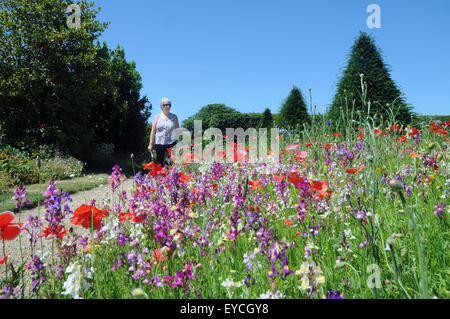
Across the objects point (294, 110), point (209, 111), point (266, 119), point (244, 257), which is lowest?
point (244, 257)

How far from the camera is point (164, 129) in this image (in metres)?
7.06

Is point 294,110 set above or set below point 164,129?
above

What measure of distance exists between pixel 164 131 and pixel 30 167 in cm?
738

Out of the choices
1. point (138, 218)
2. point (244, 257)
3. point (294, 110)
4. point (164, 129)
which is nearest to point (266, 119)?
point (294, 110)

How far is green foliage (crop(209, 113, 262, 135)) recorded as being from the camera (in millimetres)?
28609

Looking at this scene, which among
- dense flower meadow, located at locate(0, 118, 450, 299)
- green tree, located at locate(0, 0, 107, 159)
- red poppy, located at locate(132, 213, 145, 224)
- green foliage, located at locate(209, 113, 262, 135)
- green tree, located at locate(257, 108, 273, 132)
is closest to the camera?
→ dense flower meadow, located at locate(0, 118, 450, 299)

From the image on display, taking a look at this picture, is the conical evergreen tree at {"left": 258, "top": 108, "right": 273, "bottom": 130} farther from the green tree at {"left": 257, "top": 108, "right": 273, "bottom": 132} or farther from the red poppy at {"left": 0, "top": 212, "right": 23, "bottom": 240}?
the red poppy at {"left": 0, "top": 212, "right": 23, "bottom": 240}

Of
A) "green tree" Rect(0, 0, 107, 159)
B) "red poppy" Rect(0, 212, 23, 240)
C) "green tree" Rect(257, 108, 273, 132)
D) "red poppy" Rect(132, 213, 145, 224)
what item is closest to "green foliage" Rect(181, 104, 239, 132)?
"green tree" Rect(257, 108, 273, 132)

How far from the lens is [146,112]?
19188 millimetres

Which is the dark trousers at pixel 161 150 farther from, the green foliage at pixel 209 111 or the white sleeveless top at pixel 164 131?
the green foliage at pixel 209 111

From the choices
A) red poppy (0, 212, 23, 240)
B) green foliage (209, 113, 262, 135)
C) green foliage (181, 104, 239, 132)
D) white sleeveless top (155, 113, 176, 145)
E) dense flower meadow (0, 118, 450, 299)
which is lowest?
dense flower meadow (0, 118, 450, 299)

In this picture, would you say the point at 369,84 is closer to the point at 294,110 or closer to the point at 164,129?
the point at 294,110

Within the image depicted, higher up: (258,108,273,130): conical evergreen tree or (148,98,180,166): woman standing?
(258,108,273,130): conical evergreen tree
